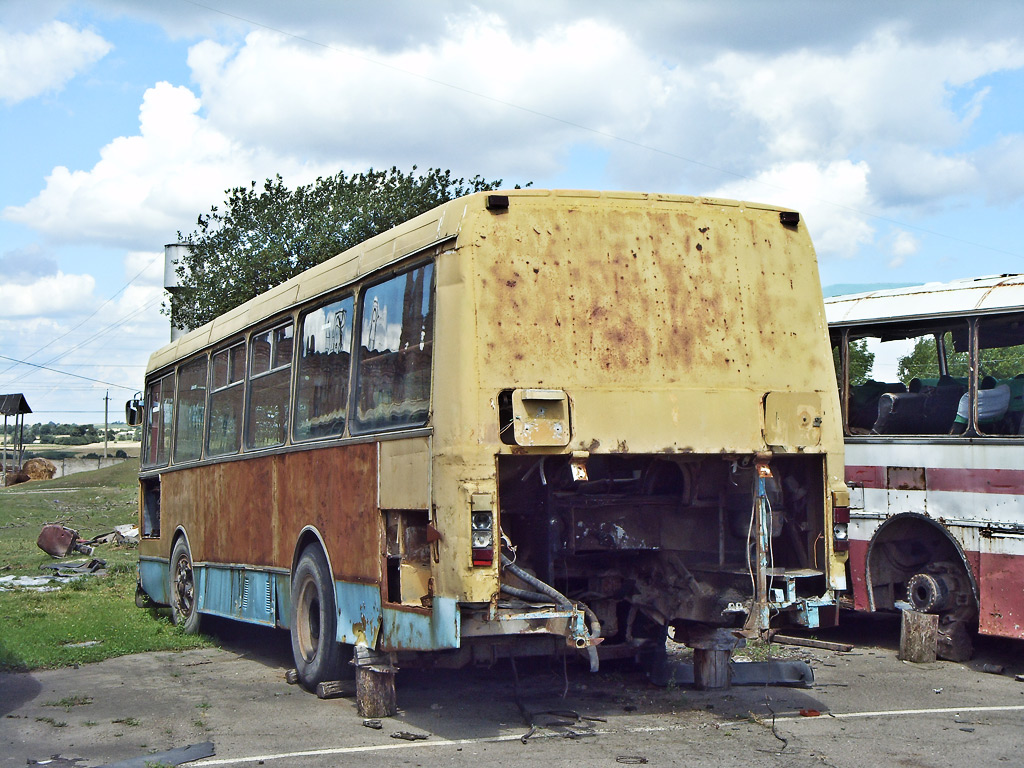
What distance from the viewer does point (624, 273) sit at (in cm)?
762

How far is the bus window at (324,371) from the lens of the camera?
8.80 m

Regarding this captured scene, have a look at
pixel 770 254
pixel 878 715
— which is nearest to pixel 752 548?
pixel 878 715

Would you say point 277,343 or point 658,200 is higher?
point 658,200

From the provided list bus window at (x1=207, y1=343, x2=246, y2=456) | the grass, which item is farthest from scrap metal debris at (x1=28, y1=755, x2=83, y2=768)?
bus window at (x1=207, y1=343, x2=246, y2=456)

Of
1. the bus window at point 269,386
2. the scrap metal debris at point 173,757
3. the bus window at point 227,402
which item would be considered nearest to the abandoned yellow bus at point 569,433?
the bus window at point 269,386

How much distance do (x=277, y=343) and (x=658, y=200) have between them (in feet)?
13.3

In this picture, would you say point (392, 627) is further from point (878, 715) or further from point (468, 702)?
point (878, 715)

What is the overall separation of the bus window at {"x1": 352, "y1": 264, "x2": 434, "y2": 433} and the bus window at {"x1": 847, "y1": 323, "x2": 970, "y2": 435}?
5459mm

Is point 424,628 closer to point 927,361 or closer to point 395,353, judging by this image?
point 395,353

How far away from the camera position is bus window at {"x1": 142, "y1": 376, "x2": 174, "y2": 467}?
14.4 metres

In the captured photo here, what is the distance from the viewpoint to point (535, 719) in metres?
7.87

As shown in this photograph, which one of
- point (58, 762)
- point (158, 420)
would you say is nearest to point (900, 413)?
point (58, 762)

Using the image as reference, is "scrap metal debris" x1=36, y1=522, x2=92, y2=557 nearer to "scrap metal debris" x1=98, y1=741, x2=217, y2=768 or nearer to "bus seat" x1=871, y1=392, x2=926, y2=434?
"bus seat" x1=871, y1=392, x2=926, y2=434

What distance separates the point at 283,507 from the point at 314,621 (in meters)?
1.09
